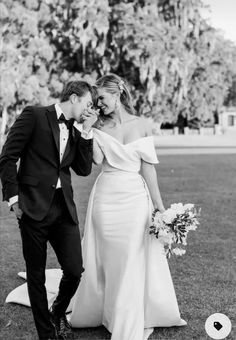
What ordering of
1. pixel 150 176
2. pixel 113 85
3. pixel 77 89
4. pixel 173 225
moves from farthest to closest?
pixel 150 176
pixel 113 85
pixel 173 225
pixel 77 89

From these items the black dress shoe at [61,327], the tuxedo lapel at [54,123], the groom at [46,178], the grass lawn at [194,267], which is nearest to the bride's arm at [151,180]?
the groom at [46,178]

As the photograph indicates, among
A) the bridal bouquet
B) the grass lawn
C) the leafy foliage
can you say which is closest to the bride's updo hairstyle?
the bridal bouquet

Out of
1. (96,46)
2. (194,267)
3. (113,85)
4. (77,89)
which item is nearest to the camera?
(77,89)

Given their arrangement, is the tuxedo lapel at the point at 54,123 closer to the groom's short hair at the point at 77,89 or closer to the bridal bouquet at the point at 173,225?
the groom's short hair at the point at 77,89

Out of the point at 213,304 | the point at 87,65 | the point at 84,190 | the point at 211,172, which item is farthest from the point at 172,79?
the point at 213,304

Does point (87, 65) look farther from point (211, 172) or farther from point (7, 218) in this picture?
point (7, 218)

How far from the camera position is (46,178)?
153 inches

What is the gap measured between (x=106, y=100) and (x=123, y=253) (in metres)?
1.16

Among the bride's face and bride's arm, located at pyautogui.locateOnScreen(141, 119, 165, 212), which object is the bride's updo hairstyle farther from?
bride's arm, located at pyautogui.locateOnScreen(141, 119, 165, 212)

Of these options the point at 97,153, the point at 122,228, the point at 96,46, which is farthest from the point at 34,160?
the point at 96,46

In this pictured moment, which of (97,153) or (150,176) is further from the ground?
(97,153)

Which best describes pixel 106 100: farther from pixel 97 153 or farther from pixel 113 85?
pixel 97 153

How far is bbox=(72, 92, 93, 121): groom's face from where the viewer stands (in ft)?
12.7

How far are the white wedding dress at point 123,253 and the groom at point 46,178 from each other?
396 mm
